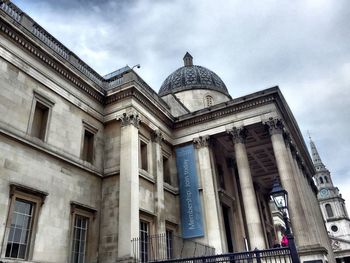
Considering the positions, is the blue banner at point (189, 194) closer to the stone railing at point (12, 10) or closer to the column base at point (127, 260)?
the column base at point (127, 260)

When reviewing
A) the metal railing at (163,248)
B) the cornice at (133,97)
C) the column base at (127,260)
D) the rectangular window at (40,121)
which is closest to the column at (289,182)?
the metal railing at (163,248)

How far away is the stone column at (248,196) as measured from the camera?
15986 mm

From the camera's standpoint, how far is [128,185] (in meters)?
14.7

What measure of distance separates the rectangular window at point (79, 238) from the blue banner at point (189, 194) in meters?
5.94

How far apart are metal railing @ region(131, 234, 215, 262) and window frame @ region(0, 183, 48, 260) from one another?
→ 404 centimetres

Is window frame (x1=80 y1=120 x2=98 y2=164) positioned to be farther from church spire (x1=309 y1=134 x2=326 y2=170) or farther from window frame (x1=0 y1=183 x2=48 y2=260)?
church spire (x1=309 y1=134 x2=326 y2=170)

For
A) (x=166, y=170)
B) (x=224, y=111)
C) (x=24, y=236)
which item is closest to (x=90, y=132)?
(x=166, y=170)

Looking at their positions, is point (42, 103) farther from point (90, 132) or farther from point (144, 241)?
point (144, 241)

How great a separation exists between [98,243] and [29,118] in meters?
6.38

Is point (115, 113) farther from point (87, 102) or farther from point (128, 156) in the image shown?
point (128, 156)

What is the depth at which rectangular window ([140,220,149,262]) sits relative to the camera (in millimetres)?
14836

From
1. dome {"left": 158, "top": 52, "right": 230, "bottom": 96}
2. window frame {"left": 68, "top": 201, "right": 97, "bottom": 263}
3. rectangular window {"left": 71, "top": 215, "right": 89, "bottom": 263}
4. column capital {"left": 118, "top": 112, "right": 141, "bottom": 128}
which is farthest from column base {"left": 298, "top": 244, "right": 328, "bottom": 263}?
dome {"left": 158, "top": 52, "right": 230, "bottom": 96}

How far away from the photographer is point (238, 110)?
19219 millimetres

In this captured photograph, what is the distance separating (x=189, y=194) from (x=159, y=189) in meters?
2.26
